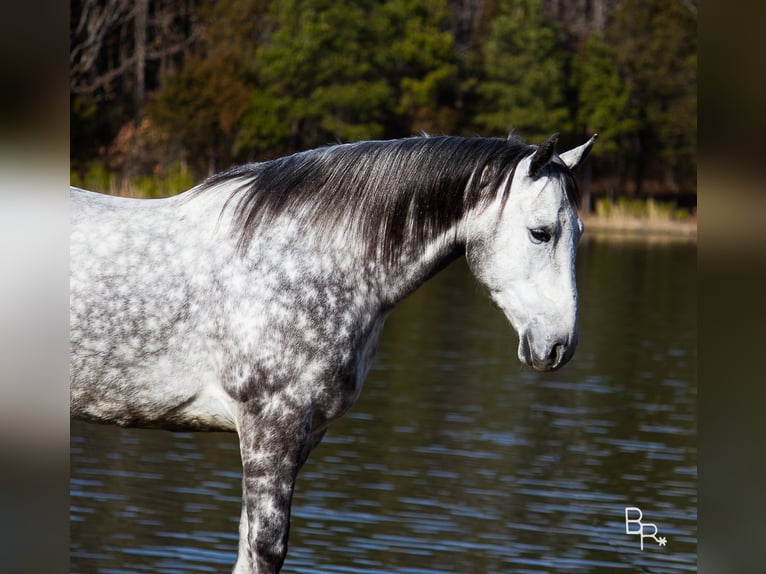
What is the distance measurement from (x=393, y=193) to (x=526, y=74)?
113ft

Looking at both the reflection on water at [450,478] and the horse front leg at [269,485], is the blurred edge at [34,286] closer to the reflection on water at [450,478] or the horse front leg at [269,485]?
the horse front leg at [269,485]

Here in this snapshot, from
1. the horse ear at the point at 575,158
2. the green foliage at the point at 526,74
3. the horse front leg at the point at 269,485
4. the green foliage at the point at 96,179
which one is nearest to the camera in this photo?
the horse front leg at the point at 269,485

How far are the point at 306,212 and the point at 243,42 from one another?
35028 mm

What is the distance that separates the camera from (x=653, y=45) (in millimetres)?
37594

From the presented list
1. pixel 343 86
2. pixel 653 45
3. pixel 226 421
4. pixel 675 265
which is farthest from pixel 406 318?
pixel 653 45

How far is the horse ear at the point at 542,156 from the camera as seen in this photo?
112 inches

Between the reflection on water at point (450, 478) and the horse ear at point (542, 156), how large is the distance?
96.7 inches

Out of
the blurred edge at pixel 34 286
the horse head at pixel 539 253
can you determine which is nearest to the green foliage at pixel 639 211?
the horse head at pixel 539 253

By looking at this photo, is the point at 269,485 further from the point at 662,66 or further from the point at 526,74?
the point at 662,66

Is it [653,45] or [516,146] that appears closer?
[516,146]

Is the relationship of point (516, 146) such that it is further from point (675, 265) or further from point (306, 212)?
point (675, 265)

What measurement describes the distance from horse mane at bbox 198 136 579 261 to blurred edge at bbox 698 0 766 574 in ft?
4.54

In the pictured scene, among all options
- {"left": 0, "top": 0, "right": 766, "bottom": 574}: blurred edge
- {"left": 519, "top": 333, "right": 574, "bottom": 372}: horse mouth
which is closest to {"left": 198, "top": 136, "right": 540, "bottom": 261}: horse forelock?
{"left": 519, "top": 333, "right": 574, "bottom": 372}: horse mouth

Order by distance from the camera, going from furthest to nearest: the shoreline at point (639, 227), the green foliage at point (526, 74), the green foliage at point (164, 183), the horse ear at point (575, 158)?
the green foliage at point (526, 74), the shoreline at point (639, 227), the green foliage at point (164, 183), the horse ear at point (575, 158)
